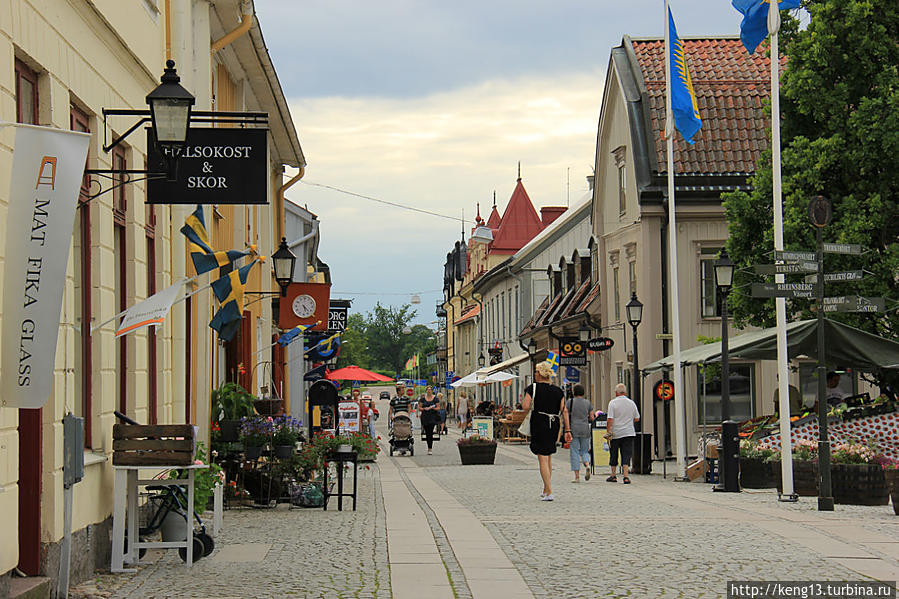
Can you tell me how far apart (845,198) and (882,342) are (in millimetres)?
Answer: 5045

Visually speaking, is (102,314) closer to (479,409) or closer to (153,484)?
(153,484)

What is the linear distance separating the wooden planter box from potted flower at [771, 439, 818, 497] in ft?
35.8

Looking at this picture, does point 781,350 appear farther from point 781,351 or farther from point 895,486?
point 895,486

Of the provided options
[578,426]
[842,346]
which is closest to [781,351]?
[842,346]

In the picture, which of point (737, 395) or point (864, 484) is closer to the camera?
point (864, 484)

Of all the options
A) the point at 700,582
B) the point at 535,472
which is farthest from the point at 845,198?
the point at 700,582

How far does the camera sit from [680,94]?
971 inches

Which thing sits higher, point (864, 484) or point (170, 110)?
point (170, 110)

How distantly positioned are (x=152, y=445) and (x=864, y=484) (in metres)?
9.64

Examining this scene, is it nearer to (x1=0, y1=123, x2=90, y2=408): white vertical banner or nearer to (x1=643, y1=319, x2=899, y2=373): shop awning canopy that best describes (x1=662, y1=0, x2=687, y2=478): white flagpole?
(x1=643, y1=319, x2=899, y2=373): shop awning canopy

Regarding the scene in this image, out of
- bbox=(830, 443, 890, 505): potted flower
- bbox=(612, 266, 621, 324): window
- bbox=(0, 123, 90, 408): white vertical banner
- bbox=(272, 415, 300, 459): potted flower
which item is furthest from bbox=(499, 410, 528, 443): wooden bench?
bbox=(0, 123, 90, 408): white vertical banner

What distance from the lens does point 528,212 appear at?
81.0 m

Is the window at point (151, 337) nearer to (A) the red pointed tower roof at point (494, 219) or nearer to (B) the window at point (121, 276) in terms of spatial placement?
(B) the window at point (121, 276)

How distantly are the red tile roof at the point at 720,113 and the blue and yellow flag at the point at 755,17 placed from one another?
1227 cm
